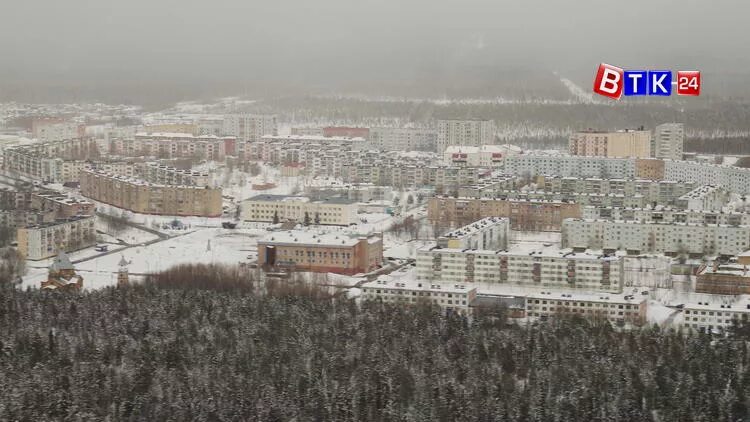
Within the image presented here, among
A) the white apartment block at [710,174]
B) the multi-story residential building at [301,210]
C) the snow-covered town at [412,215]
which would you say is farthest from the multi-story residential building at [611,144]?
the multi-story residential building at [301,210]

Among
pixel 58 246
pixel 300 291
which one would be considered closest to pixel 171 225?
pixel 58 246

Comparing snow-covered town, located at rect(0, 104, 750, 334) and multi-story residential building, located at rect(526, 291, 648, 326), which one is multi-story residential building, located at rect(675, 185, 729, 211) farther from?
multi-story residential building, located at rect(526, 291, 648, 326)

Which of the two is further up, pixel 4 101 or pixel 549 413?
pixel 4 101

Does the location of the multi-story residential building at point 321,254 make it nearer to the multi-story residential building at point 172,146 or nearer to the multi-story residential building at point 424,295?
the multi-story residential building at point 424,295

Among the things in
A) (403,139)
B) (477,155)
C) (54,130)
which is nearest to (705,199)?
(477,155)

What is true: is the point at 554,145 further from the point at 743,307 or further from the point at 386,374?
the point at 386,374

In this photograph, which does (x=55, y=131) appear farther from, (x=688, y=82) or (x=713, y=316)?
(x=688, y=82)
